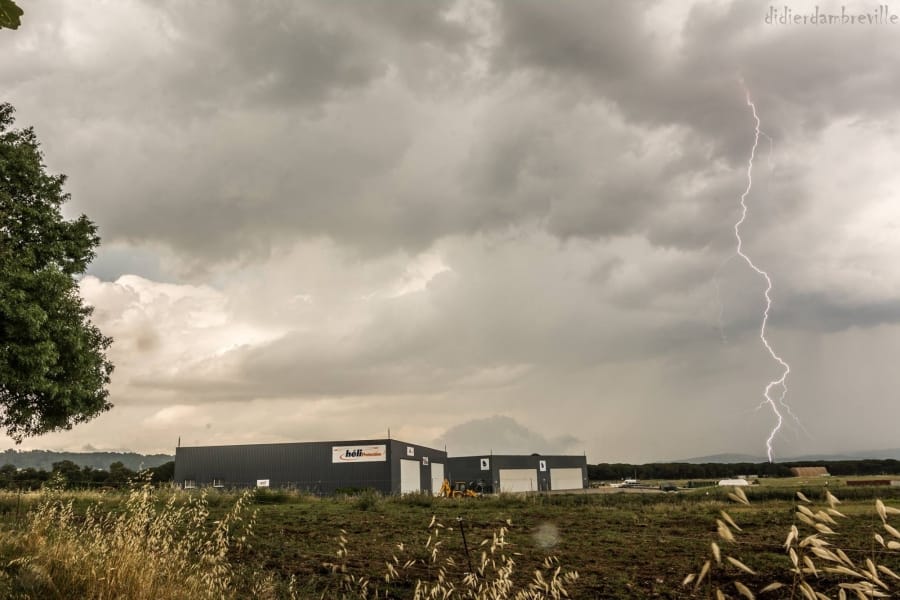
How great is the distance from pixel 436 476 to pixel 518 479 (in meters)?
12.0

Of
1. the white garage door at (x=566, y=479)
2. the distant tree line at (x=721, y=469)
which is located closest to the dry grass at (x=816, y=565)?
the white garage door at (x=566, y=479)

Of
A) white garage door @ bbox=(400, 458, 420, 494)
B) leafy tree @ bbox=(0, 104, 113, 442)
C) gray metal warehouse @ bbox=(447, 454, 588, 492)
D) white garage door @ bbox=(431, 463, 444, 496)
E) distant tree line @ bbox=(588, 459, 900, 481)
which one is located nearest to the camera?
leafy tree @ bbox=(0, 104, 113, 442)

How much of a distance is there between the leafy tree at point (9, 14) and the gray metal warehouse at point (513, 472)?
7442cm

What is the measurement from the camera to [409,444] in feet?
207

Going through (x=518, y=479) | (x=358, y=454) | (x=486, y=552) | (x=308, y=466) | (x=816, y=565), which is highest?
(x=486, y=552)

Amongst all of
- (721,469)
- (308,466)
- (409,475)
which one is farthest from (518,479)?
(721,469)

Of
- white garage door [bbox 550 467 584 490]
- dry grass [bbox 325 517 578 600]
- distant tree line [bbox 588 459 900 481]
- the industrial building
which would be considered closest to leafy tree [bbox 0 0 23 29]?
dry grass [bbox 325 517 578 600]

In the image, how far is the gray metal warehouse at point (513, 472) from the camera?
258 feet

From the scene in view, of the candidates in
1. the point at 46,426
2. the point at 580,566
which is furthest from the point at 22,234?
the point at 580,566

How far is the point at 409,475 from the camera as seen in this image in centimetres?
6228

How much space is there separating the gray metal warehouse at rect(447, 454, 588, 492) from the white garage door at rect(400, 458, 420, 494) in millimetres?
12065

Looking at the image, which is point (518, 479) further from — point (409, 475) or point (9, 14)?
point (9, 14)

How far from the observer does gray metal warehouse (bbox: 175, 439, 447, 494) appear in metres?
56.4

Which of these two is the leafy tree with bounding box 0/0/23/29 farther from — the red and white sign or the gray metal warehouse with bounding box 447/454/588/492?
the gray metal warehouse with bounding box 447/454/588/492
